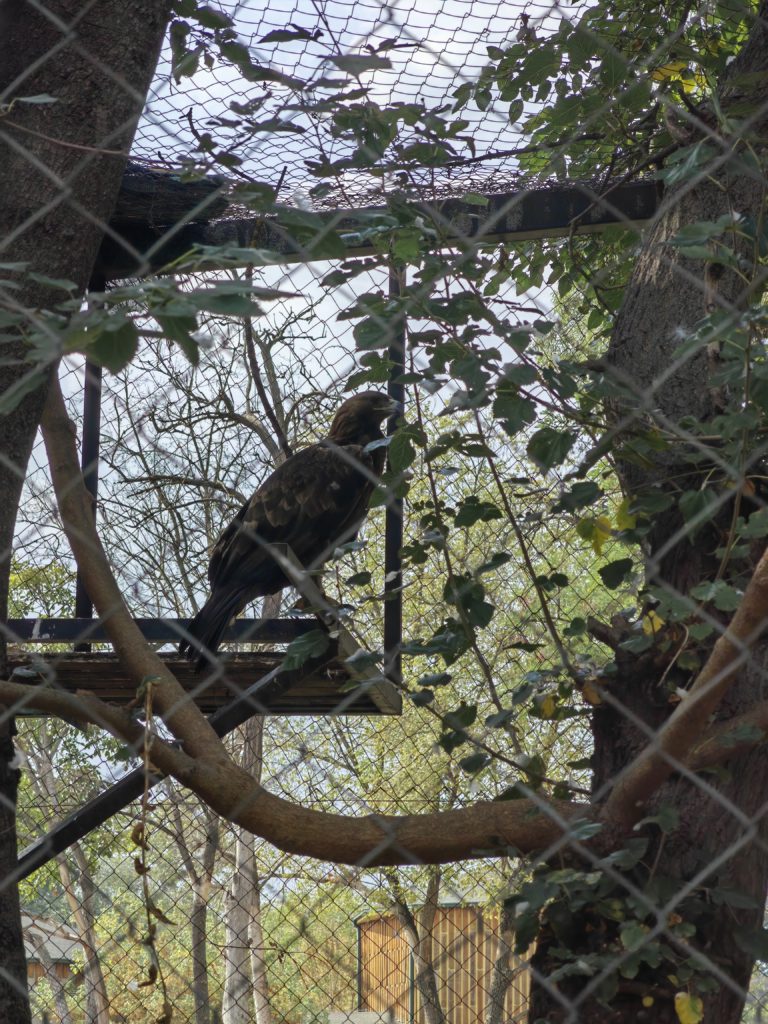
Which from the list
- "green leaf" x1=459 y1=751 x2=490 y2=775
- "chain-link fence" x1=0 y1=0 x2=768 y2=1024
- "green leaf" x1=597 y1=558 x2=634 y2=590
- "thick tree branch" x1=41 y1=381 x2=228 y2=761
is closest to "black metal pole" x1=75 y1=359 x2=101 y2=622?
"chain-link fence" x1=0 y1=0 x2=768 y2=1024

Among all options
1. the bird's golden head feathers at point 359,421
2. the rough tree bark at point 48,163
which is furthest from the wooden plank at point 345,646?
the bird's golden head feathers at point 359,421

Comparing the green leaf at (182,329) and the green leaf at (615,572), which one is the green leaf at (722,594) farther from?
the green leaf at (182,329)

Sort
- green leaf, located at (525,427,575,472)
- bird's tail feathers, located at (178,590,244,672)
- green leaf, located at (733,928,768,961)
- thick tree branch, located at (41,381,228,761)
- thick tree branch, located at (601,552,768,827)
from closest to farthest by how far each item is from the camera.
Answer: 1. thick tree branch, located at (601,552,768,827)
2. green leaf, located at (525,427,575,472)
3. green leaf, located at (733,928,768,961)
4. thick tree branch, located at (41,381,228,761)
5. bird's tail feathers, located at (178,590,244,672)

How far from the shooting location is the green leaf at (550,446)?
147 cm

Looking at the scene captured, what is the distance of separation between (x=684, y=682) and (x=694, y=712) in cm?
41

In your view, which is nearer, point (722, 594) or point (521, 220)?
point (722, 594)

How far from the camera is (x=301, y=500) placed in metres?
3.28

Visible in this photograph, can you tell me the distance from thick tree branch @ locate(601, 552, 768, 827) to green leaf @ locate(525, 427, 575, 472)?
0.92 ft

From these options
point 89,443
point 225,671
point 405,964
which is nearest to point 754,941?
point 225,671

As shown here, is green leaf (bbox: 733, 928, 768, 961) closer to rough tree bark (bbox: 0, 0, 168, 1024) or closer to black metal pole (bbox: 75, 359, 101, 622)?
rough tree bark (bbox: 0, 0, 168, 1024)

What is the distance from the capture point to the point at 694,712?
1.47 meters

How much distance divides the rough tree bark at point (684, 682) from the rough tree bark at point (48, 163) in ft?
2.81

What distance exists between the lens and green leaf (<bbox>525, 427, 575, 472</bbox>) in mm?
1471

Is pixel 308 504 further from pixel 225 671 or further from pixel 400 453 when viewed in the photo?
pixel 400 453
